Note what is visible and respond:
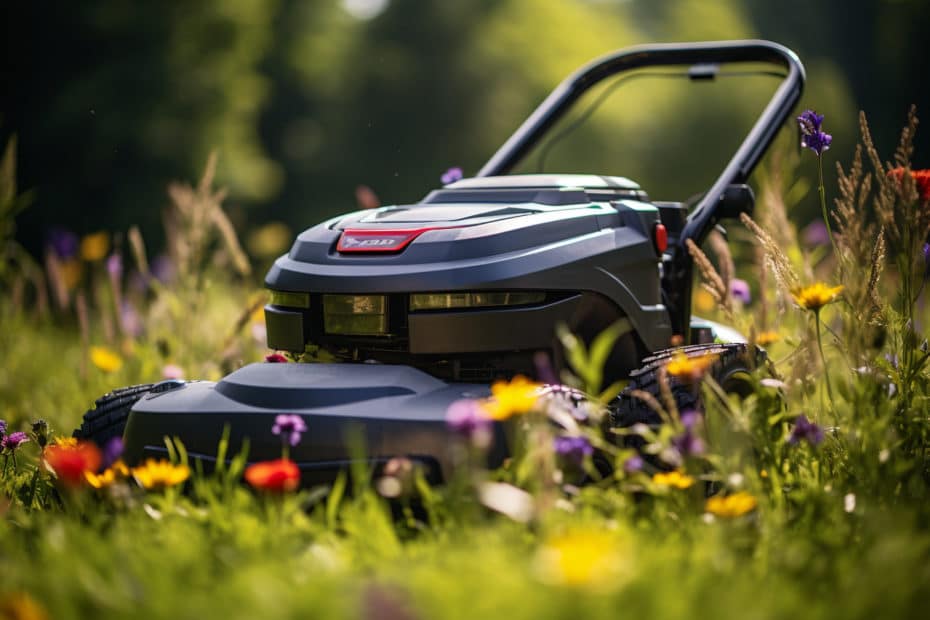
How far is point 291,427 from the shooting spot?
2.34m

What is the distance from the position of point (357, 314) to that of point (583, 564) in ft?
4.45

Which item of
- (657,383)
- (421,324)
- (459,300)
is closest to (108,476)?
(421,324)

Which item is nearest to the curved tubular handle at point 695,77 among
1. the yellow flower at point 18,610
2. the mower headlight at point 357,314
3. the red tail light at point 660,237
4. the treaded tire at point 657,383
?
the red tail light at point 660,237

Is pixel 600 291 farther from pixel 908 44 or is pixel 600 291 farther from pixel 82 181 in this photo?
pixel 908 44

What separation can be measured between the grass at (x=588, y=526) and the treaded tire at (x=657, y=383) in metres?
0.05

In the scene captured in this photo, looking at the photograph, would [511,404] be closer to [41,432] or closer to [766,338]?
[41,432]

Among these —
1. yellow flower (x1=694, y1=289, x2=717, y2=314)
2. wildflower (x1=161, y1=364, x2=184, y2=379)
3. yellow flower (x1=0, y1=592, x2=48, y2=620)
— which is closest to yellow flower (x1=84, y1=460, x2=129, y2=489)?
yellow flower (x1=0, y1=592, x2=48, y2=620)

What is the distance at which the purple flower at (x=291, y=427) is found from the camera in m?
2.33

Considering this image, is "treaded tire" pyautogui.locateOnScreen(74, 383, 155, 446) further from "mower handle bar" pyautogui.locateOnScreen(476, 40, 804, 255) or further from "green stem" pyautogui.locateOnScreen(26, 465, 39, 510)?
"mower handle bar" pyautogui.locateOnScreen(476, 40, 804, 255)

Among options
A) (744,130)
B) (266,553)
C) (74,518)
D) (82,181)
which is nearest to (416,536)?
(266,553)

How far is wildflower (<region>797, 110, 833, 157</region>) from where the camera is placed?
284 centimetres

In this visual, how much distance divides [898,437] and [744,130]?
56.3 feet

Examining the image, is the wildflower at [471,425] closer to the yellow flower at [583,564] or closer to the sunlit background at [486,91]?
the yellow flower at [583,564]

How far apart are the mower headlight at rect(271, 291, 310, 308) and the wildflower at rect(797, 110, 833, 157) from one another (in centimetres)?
141
